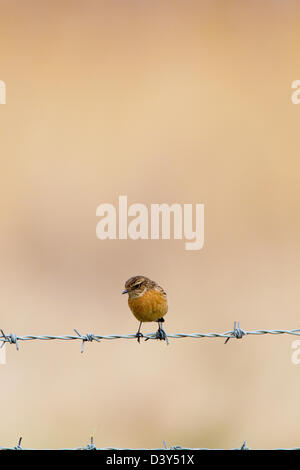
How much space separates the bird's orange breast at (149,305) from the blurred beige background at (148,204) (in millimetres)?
2477

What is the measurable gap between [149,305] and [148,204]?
6396 millimetres

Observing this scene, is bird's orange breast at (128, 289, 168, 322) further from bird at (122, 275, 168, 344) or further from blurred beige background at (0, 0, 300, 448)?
blurred beige background at (0, 0, 300, 448)

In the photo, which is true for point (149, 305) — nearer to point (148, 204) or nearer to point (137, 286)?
point (137, 286)

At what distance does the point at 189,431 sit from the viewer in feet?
23.7

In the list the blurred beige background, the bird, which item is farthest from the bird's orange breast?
the blurred beige background

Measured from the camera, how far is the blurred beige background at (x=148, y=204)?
7441 millimetres

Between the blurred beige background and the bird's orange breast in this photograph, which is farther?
the blurred beige background

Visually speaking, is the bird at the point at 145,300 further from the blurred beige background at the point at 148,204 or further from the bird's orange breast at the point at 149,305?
the blurred beige background at the point at 148,204

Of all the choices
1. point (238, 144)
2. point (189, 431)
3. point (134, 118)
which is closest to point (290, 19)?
point (238, 144)

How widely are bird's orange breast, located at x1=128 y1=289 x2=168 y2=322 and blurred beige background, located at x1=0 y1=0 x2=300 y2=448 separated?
8.13ft

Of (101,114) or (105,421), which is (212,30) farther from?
(105,421)

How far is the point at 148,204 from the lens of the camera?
11.1 metres

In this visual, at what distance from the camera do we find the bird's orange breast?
15.8ft

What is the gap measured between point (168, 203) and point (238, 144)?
188cm
